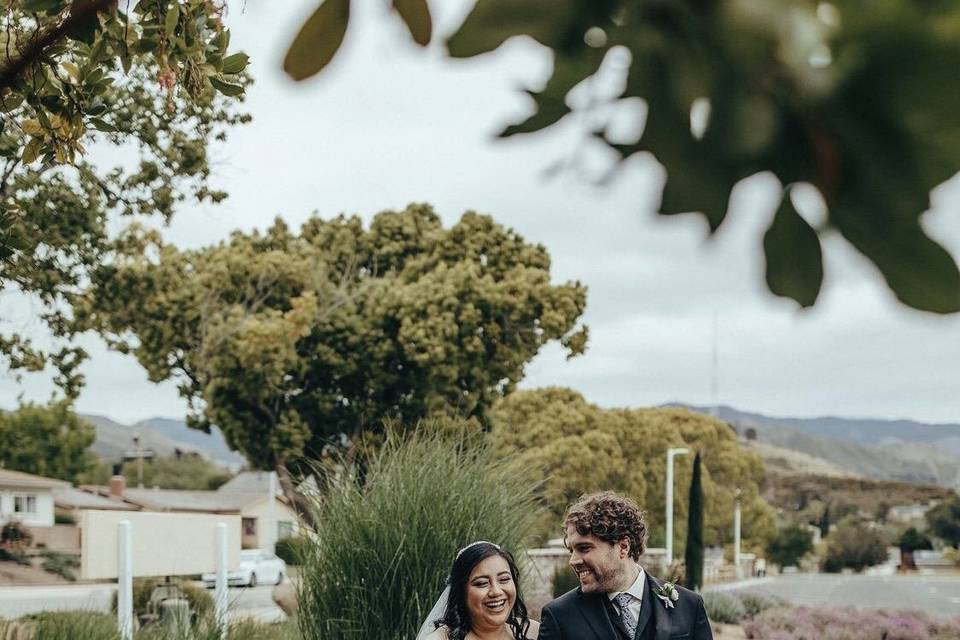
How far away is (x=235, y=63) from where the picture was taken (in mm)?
3695

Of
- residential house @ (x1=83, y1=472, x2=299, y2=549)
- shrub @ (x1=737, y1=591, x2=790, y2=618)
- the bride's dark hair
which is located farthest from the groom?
residential house @ (x1=83, y1=472, x2=299, y2=549)

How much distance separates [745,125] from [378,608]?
793 cm

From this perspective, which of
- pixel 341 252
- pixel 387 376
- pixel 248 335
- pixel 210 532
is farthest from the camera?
pixel 341 252

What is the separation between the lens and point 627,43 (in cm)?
72

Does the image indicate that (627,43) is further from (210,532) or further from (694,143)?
(210,532)

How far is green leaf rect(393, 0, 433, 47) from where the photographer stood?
0.87m

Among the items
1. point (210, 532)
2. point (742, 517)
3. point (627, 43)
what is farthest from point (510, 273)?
point (742, 517)

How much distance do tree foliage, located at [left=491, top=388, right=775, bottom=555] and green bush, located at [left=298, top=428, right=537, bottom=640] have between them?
3231 cm

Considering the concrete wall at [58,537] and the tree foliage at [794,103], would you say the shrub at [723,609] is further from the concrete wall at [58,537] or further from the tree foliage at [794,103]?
the concrete wall at [58,537]

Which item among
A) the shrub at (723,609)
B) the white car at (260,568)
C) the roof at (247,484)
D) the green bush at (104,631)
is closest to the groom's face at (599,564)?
the green bush at (104,631)

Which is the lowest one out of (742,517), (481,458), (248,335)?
(742,517)

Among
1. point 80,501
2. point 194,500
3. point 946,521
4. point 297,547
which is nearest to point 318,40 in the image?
point 297,547

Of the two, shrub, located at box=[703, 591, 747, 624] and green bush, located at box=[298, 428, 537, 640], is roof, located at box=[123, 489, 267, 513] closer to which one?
shrub, located at box=[703, 591, 747, 624]

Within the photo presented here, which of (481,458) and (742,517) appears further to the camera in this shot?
(742,517)
